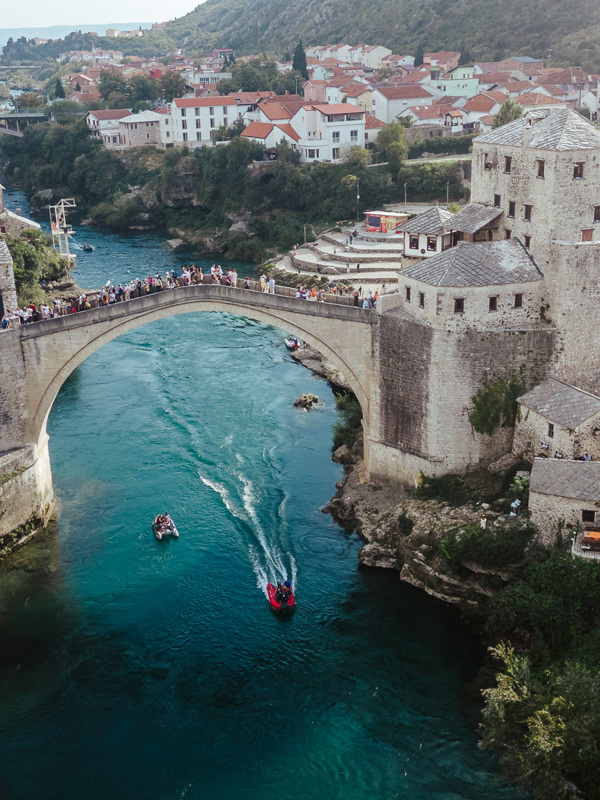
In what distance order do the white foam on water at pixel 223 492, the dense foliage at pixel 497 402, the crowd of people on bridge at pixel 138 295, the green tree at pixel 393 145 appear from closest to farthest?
the dense foliage at pixel 497 402 → the crowd of people on bridge at pixel 138 295 → the white foam on water at pixel 223 492 → the green tree at pixel 393 145

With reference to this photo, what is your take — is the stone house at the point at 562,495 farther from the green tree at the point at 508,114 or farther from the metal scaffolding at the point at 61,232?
the green tree at the point at 508,114

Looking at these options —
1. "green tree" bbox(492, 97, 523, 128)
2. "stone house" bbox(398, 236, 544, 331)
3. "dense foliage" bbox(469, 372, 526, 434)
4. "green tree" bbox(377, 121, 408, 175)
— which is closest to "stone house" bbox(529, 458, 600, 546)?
"dense foliage" bbox(469, 372, 526, 434)

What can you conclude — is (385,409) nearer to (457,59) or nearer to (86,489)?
(86,489)

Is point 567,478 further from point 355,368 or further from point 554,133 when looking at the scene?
point 554,133

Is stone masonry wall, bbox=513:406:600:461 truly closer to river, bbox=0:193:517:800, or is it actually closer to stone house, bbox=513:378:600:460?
stone house, bbox=513:378:600:460

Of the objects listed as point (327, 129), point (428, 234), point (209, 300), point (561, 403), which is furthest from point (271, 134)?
point (561, 403)

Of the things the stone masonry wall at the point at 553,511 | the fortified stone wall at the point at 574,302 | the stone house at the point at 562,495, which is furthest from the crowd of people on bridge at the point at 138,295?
the stone masonry wall at the point at 553,511

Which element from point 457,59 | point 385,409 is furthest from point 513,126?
point 457,59
